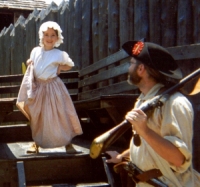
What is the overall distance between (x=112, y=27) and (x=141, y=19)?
39.3 inches

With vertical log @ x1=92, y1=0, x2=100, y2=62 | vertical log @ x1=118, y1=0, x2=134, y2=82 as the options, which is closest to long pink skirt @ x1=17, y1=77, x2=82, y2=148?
vertical log @ x1=118, y1=0, x2=134, y2=82

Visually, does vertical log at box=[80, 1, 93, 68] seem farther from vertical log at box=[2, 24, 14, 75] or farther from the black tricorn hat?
vertical log at box=[2, 24, 14, 75]

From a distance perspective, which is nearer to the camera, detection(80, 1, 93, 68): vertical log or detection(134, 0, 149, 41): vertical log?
detection(134, 0, 149, 41): vertical log

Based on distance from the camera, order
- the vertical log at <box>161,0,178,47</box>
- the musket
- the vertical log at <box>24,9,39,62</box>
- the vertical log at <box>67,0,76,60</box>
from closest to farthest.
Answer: the musket < the vertical log at <box>161,0,178,47</box> < the vertical log at <box>67,0,76,60</box> < the vertical log at <box>24,9,39,62</box>

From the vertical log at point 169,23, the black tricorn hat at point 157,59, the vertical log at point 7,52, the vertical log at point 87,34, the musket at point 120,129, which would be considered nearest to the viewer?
the musket at point 120,129

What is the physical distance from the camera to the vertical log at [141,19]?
5.41m

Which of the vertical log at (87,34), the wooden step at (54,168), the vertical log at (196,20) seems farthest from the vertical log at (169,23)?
the vertical log at (87,34)

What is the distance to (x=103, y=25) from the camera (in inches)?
271

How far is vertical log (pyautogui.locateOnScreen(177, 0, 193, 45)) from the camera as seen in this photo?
4.55 m

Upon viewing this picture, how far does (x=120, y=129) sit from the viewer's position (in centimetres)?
284

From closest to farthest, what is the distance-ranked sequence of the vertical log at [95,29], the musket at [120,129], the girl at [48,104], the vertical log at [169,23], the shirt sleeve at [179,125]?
1. the musket at [120,129]
2. the shirt sleeve at [179,125]
3. the vertical log at [169,23]
4. the girl at [48,104]
5. the vertical log at [95,29]

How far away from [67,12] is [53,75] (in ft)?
11.2

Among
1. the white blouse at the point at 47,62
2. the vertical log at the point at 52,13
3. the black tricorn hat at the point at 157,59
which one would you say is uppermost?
the vertical log at the point at 52,13

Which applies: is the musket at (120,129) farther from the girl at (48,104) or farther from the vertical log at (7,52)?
the vertical log at (7,52)
